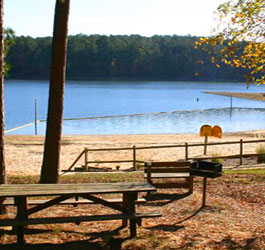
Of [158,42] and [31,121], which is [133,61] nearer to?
[158,42]

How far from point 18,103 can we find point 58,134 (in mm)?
66796

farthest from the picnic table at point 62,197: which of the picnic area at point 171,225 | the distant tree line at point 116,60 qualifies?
the distant tree line at point 116,60

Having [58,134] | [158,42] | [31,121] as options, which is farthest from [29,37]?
[58,134]

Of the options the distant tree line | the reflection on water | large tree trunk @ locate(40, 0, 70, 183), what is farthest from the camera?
the distant tree line

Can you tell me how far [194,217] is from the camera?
7574mm

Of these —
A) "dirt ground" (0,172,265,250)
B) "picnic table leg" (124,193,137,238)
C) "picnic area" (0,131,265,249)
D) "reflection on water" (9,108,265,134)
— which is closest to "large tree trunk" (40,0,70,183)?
"picnic area" (0,131,265,249)

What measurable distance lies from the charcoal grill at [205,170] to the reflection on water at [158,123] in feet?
112

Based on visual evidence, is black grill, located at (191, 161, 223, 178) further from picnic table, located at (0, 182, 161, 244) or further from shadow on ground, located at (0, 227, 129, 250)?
shadow on ground, located at (0, 227, 129, 250)

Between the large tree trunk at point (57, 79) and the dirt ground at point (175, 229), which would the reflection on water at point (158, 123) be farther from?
the dirt ground at point (175, 229)

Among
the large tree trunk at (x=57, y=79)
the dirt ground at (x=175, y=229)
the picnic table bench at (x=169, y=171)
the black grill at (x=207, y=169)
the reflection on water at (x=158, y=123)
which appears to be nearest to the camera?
the dirt ground at (x=175, y=229)

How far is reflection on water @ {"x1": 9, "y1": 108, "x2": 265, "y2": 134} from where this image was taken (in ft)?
145

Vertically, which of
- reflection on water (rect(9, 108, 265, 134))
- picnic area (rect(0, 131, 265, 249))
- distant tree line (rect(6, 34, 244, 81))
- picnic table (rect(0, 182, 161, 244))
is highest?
distant tree line (rect(6, 34, 244, 81))

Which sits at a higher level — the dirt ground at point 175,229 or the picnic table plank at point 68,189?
the picnic table plank at point 68,189

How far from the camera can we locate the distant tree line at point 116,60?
15125 cm
